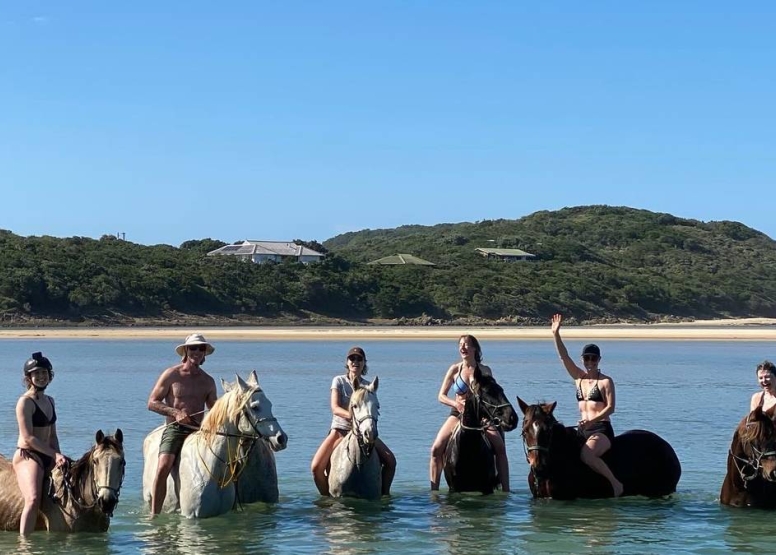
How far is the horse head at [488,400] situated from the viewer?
37.4ft

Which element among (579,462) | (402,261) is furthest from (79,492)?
(402,261)

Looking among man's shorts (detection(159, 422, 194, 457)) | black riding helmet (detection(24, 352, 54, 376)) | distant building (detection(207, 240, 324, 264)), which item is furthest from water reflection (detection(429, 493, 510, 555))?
distant building (detection(207, 240, 324, 264))

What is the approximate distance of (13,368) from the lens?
118 feet

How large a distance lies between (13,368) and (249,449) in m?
27.6

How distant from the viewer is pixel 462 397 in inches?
464


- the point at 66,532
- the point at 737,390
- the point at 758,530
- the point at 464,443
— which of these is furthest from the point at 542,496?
the point at 737,390

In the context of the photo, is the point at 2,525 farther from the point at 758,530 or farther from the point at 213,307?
the point at 213,307

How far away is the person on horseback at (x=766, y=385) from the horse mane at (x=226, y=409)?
15.5 ft

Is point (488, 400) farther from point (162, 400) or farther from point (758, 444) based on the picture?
point (162, 400)

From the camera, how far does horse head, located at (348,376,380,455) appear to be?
35.8 ft

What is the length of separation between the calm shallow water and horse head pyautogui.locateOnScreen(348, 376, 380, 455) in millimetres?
939

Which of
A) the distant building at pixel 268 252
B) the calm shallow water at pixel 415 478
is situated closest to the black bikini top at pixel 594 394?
the calm shallow water at pixel 415 478

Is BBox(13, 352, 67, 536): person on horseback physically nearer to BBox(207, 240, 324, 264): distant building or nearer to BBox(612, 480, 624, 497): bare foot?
BBox(612, 480, 624, 497): bare foot

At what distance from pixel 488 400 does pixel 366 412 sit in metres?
1.34
